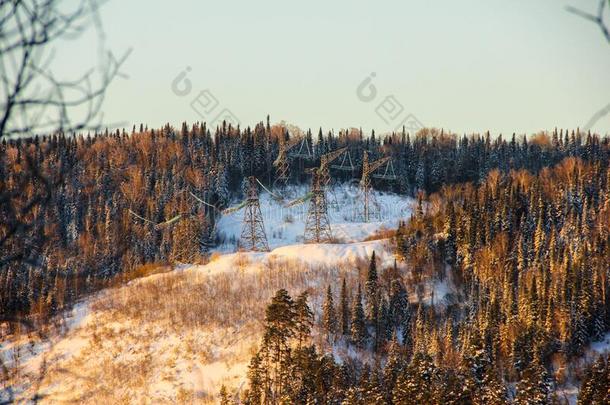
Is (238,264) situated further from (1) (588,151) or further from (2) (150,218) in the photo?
(1) (588,151)

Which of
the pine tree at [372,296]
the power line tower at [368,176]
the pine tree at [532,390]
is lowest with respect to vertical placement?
the pine tree at [532,390]

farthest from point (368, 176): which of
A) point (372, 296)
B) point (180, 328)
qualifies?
point (180, 328)

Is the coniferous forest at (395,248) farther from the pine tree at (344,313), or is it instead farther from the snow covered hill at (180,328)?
the snow covered hill at (180,328)

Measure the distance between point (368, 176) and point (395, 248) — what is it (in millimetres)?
35837

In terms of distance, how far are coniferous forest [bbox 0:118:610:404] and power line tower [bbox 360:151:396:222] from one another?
3.35 metres

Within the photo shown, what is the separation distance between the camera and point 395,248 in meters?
92.2

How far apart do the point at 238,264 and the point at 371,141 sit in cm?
8786

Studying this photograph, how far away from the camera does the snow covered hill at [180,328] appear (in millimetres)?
68375

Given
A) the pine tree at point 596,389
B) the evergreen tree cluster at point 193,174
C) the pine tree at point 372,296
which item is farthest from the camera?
the evergreen tree cluster at point 193,174

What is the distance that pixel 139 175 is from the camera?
13912cm

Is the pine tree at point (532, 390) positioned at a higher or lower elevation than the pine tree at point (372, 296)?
lower

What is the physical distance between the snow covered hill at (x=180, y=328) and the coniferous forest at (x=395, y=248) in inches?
197

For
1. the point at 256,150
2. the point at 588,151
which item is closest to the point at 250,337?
the point at 256,150

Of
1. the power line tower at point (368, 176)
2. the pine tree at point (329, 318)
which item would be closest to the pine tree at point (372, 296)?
the pine tree at point (329, 318)
